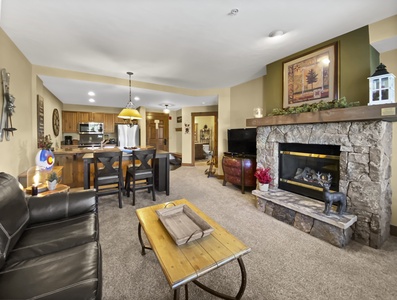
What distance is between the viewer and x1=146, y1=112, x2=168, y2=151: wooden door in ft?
24.5

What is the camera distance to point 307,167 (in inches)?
109

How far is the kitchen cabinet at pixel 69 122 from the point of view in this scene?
239 inches

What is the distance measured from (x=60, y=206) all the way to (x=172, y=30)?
7.50ft

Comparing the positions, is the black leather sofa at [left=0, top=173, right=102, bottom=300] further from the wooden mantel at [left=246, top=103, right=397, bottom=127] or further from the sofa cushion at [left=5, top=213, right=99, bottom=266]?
the wooden mantel at [left=246, top=103, right=397, bottom=127]

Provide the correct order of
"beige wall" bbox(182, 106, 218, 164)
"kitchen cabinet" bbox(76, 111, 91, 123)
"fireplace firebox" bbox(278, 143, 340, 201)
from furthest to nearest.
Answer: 1. "beige wall" bbox(182, 106, 218, 164)
2. "kitchen cabinet" bbox(76, 111, 91, 123)
3. "fireplace firebox" bbox(278, 143, 340, 201)

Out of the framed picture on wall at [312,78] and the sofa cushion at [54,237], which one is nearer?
the sofa cushion at [54,237]

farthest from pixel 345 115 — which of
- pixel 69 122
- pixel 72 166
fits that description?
pixel 69 122

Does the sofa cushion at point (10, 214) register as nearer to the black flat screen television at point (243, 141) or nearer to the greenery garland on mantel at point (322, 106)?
the greenery garland on mantel at point (322, 106)

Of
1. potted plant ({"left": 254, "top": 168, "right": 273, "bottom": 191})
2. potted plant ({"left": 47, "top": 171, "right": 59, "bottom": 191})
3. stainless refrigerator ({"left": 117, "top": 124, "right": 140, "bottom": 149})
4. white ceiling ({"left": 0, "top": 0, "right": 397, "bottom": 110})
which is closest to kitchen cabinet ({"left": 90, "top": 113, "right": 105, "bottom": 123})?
stainless refrigerator ({"left": 117, "top": 124, "right": 140, "bottom": 149})

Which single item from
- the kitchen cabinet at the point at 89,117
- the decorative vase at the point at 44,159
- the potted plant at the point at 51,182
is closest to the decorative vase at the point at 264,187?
the potted plant at the point at 51,182

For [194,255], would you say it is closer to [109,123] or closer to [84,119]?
[109,123]

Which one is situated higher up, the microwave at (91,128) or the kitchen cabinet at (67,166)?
the microwave at (91,128)

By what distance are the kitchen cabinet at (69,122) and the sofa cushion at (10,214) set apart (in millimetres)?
5605

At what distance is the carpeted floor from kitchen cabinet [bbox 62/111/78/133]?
5123 millimetres
